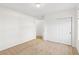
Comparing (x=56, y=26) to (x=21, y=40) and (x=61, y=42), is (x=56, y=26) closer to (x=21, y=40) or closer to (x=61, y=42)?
(x=61, y=42)

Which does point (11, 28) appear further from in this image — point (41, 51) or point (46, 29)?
point (46, 29)

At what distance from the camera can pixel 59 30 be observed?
5.65 meters

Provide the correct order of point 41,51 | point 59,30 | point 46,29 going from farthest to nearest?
point 46,29 → point 59,30 → point 41,51

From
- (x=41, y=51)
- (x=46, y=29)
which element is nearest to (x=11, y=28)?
(x=41, y=51)

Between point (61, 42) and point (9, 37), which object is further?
point (61, 42)

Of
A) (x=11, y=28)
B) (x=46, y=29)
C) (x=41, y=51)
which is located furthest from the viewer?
(x=46, y=29)

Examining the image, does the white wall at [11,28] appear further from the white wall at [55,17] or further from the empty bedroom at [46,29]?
the white wall at [55,17]

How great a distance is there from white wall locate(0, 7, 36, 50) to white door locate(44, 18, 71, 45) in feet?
6.03

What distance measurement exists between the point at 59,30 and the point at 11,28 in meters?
3.16

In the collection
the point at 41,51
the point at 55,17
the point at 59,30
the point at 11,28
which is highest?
the point at 55,17

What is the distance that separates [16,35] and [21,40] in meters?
0.70

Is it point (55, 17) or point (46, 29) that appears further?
point (46, 29)
